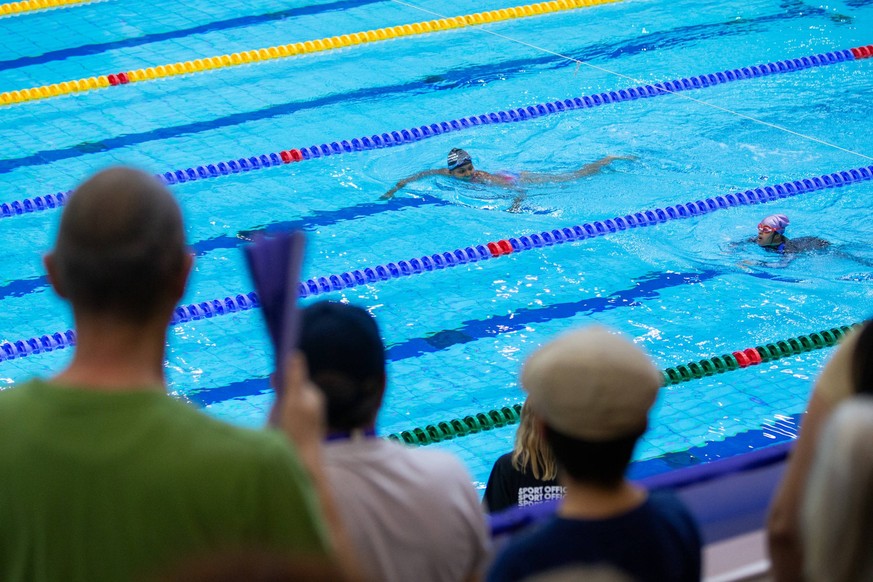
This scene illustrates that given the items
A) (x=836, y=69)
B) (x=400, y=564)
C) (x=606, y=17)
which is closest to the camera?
(x=400, y=564)

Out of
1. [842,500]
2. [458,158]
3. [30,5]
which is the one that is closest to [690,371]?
[458,158]

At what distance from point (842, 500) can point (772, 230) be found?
4751 millimetres

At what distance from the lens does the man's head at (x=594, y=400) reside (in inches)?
63.0

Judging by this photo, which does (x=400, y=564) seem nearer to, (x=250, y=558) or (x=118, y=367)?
(x=118, y=367)

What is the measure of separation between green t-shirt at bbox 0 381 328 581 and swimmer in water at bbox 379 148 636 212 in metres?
5.37

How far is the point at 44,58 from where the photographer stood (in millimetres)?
8617

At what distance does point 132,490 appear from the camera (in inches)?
53.2

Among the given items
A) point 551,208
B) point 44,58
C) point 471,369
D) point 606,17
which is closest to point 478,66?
point 606,17

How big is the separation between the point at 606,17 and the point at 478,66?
4.87ft

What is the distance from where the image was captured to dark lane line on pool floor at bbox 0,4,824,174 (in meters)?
7.32

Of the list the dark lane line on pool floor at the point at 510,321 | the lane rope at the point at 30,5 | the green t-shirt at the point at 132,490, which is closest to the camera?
the green t-shirt at the point at 132,490

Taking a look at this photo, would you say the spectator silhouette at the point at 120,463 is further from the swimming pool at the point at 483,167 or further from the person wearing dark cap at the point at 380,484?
the swimming pool at the point at 483,167

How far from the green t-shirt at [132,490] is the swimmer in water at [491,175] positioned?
5.37 meters

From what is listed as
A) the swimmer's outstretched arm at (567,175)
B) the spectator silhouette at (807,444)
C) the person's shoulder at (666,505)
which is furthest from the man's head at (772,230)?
the person's shoulder at (666,505)
